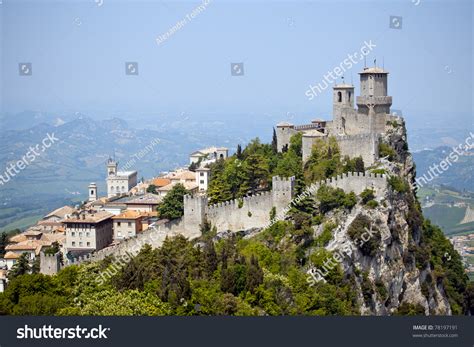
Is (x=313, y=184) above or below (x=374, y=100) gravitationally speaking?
below

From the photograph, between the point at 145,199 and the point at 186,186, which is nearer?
the point at 145,199

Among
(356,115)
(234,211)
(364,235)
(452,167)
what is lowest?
(452,167)

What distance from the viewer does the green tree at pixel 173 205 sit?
140ft

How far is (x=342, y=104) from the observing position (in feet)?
154

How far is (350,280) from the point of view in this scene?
38.7 m

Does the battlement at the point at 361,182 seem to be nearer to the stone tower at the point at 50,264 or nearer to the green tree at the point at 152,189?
the stone tower at the point at 50,264

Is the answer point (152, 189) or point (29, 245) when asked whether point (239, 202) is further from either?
point (29, 245)

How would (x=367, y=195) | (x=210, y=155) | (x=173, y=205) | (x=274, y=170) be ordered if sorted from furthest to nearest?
(x=210, y=155) < (x=274, y=170) < (x=173, y=205) < (x=367, y=195)

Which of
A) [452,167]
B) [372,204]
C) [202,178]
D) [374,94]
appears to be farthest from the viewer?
[452,167]

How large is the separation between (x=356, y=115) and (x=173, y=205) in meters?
11.6

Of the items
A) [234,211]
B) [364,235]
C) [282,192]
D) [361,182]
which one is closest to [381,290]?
[364,235]

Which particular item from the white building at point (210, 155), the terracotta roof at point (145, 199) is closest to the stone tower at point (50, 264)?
the terracotta roof at point (145, 199)

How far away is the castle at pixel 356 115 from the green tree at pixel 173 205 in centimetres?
706

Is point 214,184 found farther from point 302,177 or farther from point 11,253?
point 11,253
